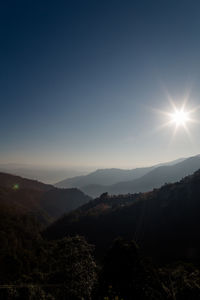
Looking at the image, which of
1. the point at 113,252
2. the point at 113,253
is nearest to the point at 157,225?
the point at 113,252

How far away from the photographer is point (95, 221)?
89188 mm

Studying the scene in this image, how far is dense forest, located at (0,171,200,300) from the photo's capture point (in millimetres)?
10516

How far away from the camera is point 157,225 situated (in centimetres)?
6669

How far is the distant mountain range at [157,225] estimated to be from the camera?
52156mm

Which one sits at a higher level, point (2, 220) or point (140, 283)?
point (140, 283)

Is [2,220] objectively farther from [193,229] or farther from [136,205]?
[193,229]

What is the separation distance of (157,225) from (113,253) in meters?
60.6

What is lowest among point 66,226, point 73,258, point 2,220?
point 66,226

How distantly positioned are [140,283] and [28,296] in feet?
22.0

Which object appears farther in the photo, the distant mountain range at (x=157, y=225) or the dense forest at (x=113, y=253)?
the distant mountain range at (x=157, y=225)

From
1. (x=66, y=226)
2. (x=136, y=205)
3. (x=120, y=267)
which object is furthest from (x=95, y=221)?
(x=120, y=267)

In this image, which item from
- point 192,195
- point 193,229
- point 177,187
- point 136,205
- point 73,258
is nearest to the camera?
point 73,258

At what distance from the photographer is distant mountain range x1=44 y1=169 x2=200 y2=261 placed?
52156 mm

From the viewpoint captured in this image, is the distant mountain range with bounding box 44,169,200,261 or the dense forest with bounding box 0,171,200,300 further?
the distant mountain range with bounding box 44,169,200,261
